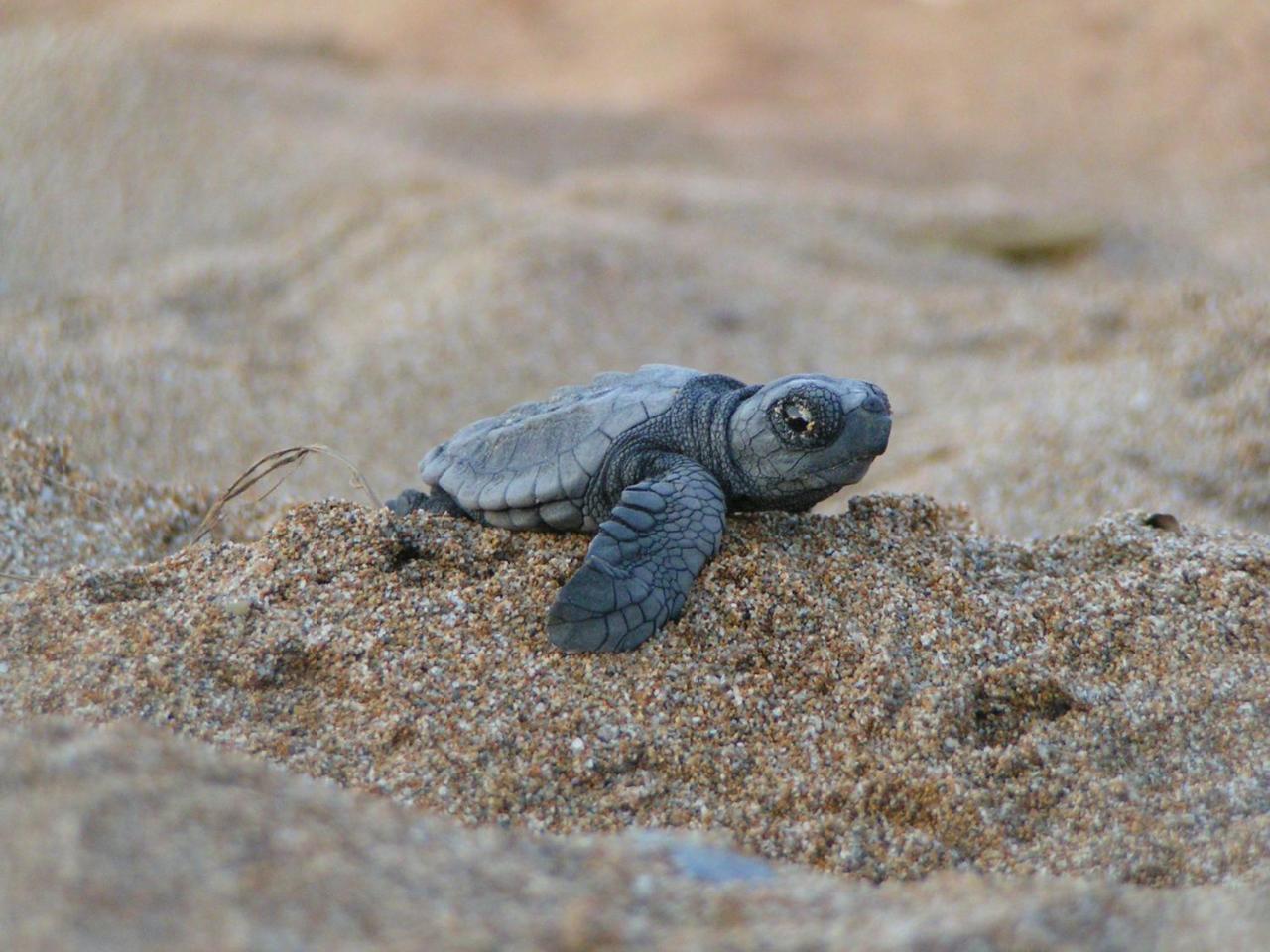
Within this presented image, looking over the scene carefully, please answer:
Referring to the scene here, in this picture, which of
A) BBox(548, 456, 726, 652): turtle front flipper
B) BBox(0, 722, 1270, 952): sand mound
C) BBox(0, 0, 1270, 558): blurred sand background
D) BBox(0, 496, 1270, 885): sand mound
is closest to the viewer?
BBox(0, 722, 1270, 952): sand mound

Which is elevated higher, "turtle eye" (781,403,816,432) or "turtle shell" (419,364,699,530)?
"turtle eye" (781,403,816,432)

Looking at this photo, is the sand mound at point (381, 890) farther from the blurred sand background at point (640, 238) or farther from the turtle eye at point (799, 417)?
the blurred sand background at point (640, 238)

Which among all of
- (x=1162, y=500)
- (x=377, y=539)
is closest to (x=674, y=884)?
(x=377, y=539)

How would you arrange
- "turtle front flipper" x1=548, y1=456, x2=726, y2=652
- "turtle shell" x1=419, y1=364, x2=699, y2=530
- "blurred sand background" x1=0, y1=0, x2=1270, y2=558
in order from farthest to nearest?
"blurred sand background" x1=0, y1=0, x2=1270, y2=558 < "turtle shell" x1=419, y1=364, x2=699, y2=530 < "turtle front flipper" x1=548, y1=456, x2=726, y2=652

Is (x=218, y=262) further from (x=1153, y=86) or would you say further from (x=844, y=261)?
(x=1153, y=86)

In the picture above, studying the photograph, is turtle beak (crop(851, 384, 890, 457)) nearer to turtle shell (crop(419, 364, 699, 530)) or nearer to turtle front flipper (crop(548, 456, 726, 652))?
turtle front flipper (crop(548, 456, 726, 652))

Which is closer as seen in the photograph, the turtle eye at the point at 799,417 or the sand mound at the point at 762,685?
the sand mound at the point at 762,685

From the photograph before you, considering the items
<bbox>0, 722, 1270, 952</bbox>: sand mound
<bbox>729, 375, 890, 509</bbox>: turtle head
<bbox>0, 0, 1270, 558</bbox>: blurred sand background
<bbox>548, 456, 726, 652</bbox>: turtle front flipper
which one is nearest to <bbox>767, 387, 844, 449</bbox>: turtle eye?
<bbox>729, 375, 890, 509</bbox>: turtle head

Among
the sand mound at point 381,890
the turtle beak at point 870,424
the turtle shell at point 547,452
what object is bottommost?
the sand mound at point 381,890

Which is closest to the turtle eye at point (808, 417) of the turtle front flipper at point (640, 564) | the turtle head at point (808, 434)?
the turtle head at point (808, 434)
